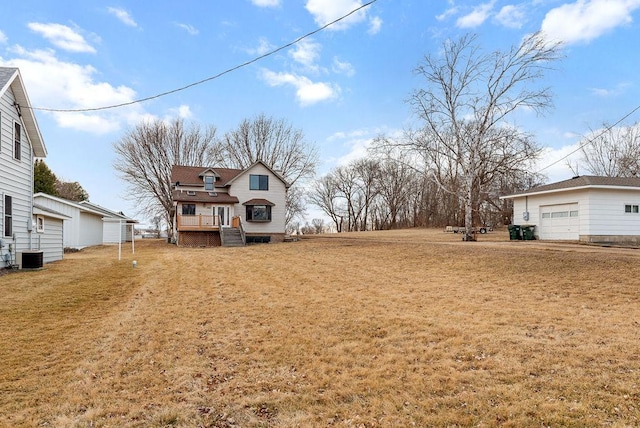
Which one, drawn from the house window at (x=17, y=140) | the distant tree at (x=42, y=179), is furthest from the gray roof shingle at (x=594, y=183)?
the distant tree at (x=42, y=179)

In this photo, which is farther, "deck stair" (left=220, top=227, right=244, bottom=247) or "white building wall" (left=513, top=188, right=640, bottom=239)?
"deck stair" (left=220, top=227, right=244, bottom=247)

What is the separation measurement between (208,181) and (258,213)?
494 centimetres

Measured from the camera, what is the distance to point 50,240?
15.7 meters

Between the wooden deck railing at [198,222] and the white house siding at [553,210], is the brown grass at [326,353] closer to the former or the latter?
the white house siding at [553,210]

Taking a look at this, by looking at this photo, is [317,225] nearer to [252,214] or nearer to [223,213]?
[252,214]

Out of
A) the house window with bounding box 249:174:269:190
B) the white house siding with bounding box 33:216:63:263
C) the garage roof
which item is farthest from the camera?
the house window with bounding box 249:174:269:190

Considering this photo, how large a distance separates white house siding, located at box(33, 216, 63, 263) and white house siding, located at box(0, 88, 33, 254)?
3.21 feet

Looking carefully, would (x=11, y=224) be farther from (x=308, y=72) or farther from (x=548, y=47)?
(x=548, y=47)

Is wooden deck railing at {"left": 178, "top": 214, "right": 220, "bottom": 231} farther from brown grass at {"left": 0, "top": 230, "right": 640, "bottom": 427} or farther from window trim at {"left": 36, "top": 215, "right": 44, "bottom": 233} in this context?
brown grass at {"left": 0, "top": 230, "right": 640, "bottom": 427}

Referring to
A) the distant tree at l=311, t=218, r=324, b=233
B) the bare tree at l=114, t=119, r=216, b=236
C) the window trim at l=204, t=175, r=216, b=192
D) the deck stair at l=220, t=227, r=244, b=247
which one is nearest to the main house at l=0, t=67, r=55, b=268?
the deck stair at l=220, t=227, r=244, b=247

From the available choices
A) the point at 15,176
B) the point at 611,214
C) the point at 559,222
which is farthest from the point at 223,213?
the point at 611,214

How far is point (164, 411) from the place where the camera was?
3.34m

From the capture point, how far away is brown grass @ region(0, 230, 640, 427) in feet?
10.8

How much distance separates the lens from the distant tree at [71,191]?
48500 millimetres
